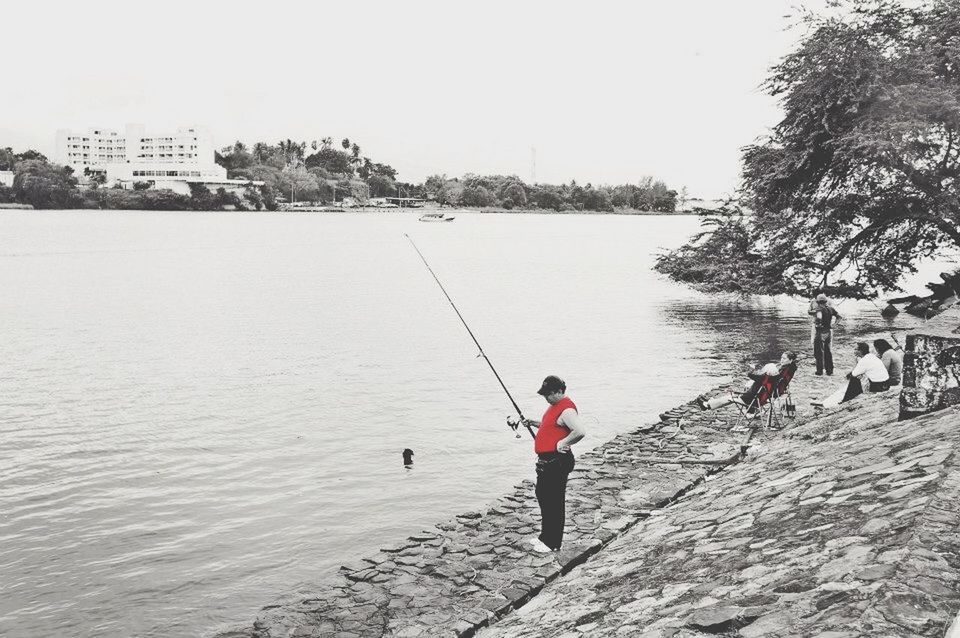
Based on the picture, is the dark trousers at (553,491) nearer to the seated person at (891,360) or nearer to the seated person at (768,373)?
the seated person at (768,373)

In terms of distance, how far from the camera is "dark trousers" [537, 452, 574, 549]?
25.3ft

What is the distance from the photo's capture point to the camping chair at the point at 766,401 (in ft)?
42.8

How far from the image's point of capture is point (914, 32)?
25.3 m

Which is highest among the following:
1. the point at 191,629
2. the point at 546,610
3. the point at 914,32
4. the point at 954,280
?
the point at 914,32

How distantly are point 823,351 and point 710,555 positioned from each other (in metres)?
13.1

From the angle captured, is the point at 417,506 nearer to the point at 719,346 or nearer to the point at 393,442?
the point at 393,442

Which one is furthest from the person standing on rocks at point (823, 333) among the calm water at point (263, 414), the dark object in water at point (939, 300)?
the dark object in water at point (939, 300)

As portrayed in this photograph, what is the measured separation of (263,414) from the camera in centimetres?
1752

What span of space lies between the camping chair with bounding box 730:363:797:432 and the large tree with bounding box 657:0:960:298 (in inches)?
520

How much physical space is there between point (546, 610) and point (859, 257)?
89.8 feet

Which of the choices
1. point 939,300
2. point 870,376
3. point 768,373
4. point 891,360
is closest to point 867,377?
point 870,376

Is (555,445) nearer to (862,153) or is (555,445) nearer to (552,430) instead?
(552,430)

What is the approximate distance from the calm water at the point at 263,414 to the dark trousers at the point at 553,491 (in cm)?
302

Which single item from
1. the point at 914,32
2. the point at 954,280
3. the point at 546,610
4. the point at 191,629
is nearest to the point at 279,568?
the point at 191,629
